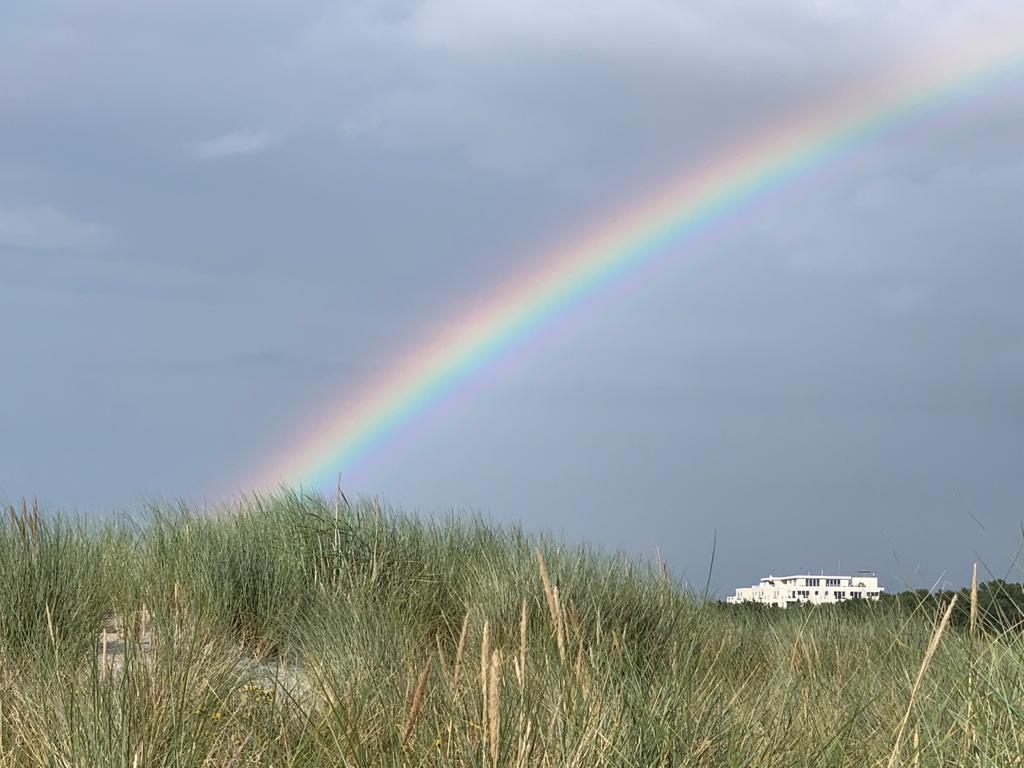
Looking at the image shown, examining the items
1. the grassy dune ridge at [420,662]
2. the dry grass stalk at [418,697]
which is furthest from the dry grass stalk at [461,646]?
the dry grass stalk at [418,697]

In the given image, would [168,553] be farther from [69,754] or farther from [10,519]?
[69,754]

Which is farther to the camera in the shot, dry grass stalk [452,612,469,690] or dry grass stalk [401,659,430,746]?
dry grass stalk [452,612,469,690]

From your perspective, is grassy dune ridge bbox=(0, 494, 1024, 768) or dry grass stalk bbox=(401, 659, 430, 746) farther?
grassy dune ridge bbox=(0, 494, 1024, 768)

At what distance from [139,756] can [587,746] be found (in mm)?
1196

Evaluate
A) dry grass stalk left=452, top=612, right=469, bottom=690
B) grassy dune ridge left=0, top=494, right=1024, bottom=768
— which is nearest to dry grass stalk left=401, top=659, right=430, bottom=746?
grassy dune ridge left=0, top=494, right=1024, bottom=768

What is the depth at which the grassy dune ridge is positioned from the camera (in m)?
2.90

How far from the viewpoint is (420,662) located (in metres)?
5.33

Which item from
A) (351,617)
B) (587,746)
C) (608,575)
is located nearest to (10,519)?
(351,617)

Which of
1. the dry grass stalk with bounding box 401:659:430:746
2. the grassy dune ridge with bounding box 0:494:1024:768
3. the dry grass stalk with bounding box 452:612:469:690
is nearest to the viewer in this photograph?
the dry grass stalk with bounding box 401:659:430:746

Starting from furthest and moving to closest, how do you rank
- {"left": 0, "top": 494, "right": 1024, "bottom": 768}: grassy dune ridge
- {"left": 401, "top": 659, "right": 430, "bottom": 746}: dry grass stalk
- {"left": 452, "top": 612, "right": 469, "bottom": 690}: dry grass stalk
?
{"left": 0, "top": 494, "right": 1024, "bottom": 768}: grassy dune ridge → {"left": 452, "top": 612, "right": 469, "bottom": 690}: dry grass stalk → {"left": 401, "top": 659, "right": 430, "bottom": 746}: dry grass stalk

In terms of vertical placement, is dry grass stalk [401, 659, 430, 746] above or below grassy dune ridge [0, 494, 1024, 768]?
above

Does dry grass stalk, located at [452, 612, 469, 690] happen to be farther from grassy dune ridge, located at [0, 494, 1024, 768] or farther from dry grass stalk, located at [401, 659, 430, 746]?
dry grass stalk, located at [401, 659, 430, 746]

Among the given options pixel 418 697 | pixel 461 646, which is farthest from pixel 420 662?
pixel 418 697

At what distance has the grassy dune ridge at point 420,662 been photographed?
9.50 feet
